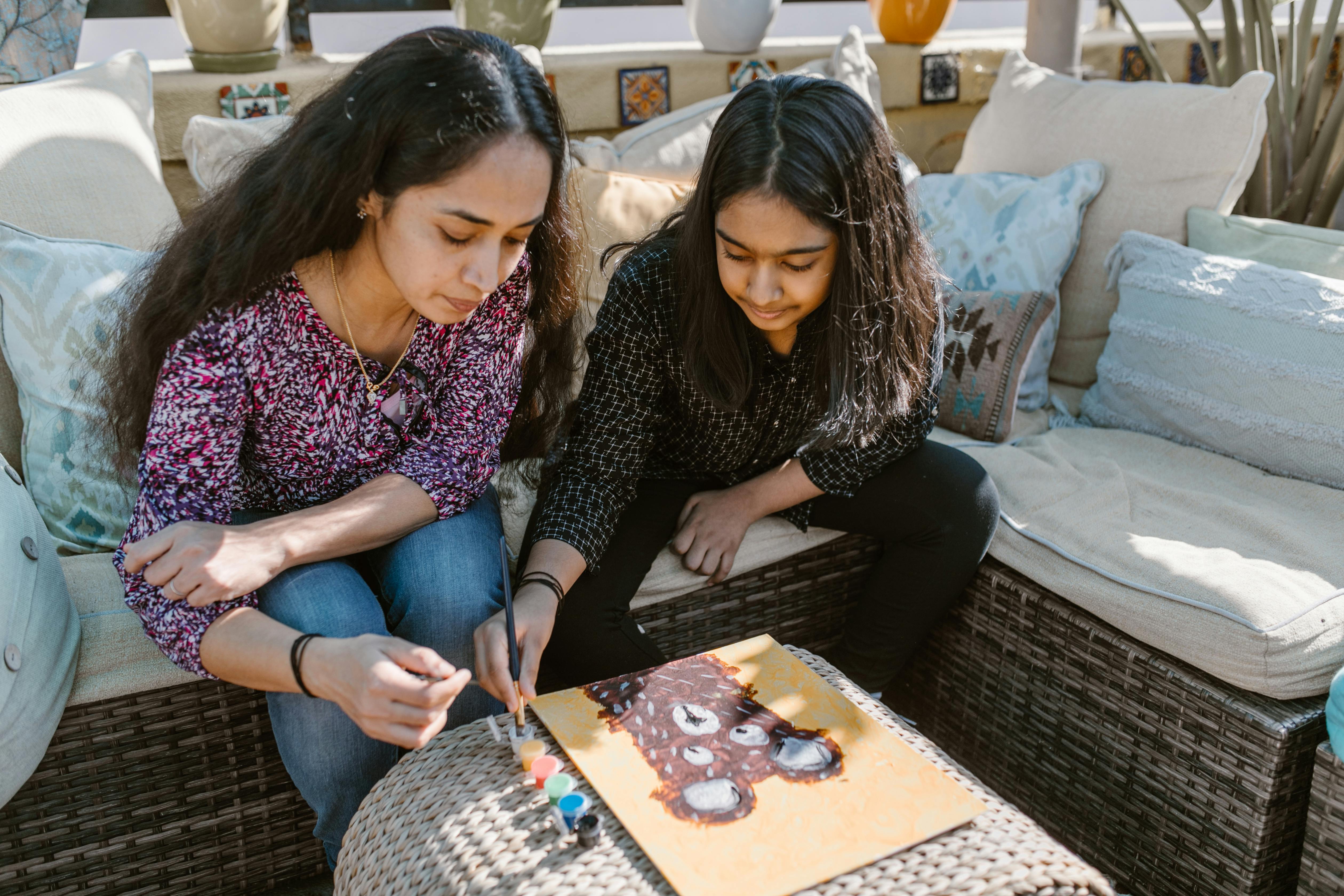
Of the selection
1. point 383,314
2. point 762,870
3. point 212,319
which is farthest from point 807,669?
point 212,319

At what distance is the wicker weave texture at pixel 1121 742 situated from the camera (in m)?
1.28

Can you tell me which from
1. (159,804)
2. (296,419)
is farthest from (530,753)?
(159,804)

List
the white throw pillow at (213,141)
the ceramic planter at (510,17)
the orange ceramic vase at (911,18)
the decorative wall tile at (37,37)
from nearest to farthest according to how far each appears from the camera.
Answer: the white throw pillow at (213,141) → the decorative wall tile at (37,37) → the ceramic planter at (510,17) → the orange ceramic vase at (911,18)

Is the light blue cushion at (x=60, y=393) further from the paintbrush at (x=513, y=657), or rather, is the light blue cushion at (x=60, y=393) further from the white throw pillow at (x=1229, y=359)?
the white throw pillow at (x=1229, y=359)

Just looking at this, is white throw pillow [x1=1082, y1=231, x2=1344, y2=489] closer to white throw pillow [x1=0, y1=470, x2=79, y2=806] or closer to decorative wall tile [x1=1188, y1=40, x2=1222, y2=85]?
decorative wall tile [x1=1188, y1=40, x2=1222, y2=85]

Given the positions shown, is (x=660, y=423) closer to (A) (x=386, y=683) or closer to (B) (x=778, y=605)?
(B) (x=778, y=605)

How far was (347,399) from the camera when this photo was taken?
1290 mm

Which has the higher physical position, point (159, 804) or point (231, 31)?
point (231, 31)

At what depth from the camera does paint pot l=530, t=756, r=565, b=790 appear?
99 centimetres

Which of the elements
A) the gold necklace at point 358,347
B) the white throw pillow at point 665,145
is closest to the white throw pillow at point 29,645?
the gold necklace at point 358,347

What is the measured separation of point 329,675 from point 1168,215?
180 cm

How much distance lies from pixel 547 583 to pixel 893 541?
1.96 feet

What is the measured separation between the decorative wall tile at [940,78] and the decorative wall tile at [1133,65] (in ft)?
2.00

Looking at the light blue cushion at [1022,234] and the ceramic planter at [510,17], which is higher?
the ceramic planter at [510,17]
